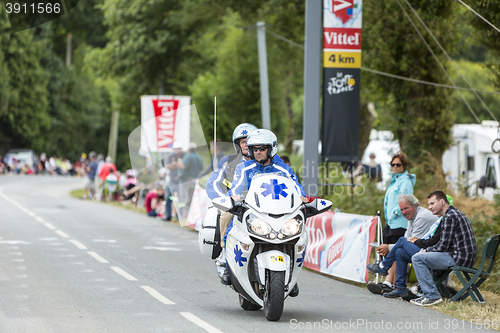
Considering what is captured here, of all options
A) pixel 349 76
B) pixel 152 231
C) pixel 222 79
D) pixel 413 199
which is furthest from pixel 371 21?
pixel 222 79

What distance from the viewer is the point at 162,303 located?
27.7 ft

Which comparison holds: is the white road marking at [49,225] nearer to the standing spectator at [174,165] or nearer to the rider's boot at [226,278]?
the standing spectator at [174,165]

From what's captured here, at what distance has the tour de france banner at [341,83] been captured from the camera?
14.0 m

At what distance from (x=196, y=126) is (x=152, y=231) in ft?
18.4

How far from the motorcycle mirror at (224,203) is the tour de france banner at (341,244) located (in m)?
3.72

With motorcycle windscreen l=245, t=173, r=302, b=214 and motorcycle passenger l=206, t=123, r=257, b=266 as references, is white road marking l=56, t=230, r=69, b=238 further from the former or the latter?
motorcycle windscreen l=245, t=173, r=302, b=214

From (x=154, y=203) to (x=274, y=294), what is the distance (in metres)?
15.6

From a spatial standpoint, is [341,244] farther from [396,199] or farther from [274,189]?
[274,189]

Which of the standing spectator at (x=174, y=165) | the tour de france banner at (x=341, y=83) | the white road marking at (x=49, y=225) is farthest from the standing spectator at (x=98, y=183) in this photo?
the tour de france banner at (x=341, y=83)

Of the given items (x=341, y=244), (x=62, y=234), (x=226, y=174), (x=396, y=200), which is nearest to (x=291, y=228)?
(x=226, y=174)

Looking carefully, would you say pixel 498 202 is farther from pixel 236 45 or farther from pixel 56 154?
pixel 56 154

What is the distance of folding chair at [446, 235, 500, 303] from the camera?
8.73 metres

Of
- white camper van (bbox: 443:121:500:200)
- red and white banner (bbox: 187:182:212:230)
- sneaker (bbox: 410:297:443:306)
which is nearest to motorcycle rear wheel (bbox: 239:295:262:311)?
sneaker (bbox: 410:297:443:306)

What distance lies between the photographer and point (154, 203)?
22484mm
